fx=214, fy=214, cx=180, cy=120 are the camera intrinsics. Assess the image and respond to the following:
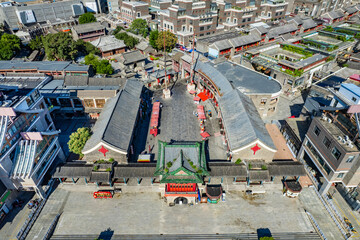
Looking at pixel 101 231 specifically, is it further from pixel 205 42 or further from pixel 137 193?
pixel 205 42

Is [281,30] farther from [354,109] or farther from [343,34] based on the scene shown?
[354,109]

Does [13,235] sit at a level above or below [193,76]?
below

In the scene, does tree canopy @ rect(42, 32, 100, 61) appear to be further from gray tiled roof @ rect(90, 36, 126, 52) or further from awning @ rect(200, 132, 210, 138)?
awning @ rect(200, 132, 210, 138)

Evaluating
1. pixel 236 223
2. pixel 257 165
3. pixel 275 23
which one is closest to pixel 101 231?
pixel 236 223

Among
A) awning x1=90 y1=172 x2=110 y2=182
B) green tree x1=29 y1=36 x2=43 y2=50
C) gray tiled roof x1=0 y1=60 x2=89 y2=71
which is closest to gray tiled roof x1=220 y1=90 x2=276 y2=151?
awning x1=90 y1=172 x2=110 y2=182

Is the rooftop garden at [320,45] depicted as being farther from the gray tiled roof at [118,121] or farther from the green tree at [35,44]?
the green tree at [35,44]

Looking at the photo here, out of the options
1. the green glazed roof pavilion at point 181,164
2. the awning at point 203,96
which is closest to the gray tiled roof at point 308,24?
the awning at point 203,96
